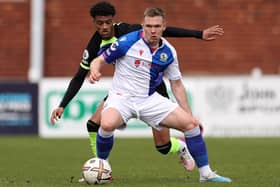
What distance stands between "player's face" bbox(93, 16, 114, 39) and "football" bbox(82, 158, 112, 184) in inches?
56.6

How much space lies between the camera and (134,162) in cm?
→ 1305

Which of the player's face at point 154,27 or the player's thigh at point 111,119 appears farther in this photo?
the player's thigh at point 111,119

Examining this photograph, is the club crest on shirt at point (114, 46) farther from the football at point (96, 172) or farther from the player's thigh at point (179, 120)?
the football at point (96, 172)

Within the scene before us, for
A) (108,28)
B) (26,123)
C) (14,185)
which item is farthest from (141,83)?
(26,123)

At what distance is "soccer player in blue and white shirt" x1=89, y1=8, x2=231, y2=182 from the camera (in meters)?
9.34

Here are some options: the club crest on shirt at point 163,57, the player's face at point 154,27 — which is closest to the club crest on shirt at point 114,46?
the player's face at point 154,27

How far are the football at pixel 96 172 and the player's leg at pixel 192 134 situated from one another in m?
0.77

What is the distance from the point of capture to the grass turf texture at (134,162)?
977 cm

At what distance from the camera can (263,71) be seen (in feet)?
79.4

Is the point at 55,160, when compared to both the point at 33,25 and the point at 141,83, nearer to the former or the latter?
the point at 141,83

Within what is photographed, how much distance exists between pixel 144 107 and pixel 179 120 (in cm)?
42

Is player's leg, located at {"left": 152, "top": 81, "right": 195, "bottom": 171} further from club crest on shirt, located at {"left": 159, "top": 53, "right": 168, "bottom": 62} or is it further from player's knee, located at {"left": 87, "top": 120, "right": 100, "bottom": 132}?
club crest on shirt, located at {"left": 159, "top": 53, "right": 168, "bottom": 62}

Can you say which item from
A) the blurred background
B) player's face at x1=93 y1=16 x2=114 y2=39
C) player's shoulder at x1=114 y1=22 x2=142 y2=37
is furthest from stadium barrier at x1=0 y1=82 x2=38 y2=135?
player's face at x1=93 y1=16 x2=114 y2=39

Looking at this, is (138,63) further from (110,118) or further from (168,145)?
(168,145)
